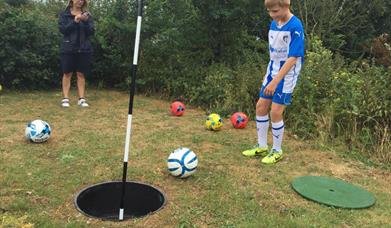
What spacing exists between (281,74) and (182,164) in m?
1.37

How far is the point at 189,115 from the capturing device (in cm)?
728

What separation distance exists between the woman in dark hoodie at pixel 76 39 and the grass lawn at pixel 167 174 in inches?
28.7

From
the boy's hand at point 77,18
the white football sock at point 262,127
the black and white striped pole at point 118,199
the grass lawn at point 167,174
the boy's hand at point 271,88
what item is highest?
the boy's hand at point 77,18

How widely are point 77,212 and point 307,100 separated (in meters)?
3.80

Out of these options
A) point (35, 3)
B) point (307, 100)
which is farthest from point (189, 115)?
point (35, 3)

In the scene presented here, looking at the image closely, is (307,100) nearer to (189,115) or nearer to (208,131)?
(208,131)

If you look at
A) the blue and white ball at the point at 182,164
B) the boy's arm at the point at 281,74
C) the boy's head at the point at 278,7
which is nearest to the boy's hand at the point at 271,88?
the boy's arm at the point at 281,74

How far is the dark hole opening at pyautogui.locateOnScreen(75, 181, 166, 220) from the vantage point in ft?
13.5

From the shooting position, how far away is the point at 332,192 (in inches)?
169

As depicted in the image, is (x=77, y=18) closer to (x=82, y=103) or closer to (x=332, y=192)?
(x=82, y=103)

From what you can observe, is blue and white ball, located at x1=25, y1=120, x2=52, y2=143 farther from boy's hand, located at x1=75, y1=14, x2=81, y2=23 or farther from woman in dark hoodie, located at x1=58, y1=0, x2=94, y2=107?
boy's hand, located at x1=75, y1=14, x2=81, y2=23

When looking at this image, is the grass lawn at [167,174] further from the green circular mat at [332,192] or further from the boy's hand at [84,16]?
the boy's hand at [84,16]

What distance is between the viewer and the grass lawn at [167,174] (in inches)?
145

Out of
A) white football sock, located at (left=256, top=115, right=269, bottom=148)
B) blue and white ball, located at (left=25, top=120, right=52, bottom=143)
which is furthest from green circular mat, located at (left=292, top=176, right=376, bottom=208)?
blue and white ball, located at (left=25, top=120, right=52, bottom=143)
